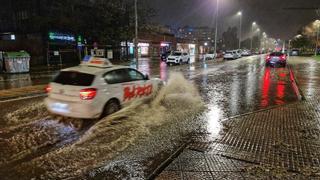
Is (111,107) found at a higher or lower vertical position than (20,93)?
higher

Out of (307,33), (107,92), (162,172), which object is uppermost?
(307,33)

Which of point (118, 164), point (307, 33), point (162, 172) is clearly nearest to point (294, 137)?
point (162, 172)

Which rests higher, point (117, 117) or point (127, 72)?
point (127, 72)

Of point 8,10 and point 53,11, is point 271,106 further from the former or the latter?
point 8,10

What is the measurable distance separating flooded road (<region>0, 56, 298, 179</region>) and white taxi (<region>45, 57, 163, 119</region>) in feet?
1.15

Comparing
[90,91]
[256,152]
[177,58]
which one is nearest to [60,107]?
[90,91]

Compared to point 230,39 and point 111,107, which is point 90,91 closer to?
point 111,107

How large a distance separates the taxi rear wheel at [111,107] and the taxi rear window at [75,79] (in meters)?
0.87

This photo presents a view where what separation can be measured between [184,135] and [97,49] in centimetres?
3178

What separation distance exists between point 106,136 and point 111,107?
166 cm

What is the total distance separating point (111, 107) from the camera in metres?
8.24

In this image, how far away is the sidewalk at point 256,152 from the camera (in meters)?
4.89

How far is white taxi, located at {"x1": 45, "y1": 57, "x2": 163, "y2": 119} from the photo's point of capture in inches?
296

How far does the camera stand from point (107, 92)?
7980mm
